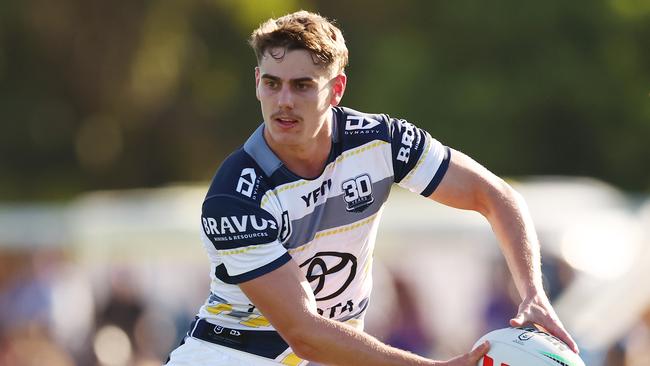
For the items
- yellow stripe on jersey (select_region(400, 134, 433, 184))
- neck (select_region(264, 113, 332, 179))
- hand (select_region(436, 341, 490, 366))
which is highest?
neck (select_region(264, 113, 332, 179))

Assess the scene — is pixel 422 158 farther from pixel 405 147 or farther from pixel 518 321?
pixel 518 321

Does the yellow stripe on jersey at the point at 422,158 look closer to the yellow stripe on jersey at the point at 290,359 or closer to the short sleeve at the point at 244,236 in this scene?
the short sleeve at the point at 244,236

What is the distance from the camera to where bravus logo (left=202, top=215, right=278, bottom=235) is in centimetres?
594

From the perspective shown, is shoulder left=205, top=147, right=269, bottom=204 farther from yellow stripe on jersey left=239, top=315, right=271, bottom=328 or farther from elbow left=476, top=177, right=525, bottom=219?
elbow left=476, top=177, right=525, bottom=219

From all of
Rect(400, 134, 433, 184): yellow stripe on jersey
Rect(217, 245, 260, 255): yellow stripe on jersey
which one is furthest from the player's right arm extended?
Rect(400, 134, 433, 184): yellow stripe on jersey

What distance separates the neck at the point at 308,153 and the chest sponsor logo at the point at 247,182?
0.21 metres

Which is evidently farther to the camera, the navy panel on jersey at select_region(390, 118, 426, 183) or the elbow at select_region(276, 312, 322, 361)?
the navy panel on jersey at select_region(390, 118, 426, 183)

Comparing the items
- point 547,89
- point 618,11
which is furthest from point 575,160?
point 618,11

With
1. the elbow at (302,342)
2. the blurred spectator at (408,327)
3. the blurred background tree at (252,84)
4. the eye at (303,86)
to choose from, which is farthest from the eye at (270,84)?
the blurred background tree at (252,84)

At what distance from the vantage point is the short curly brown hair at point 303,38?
605 cm

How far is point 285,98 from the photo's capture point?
6012 millimetres

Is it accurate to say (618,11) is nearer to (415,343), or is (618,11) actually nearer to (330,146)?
(415,343)

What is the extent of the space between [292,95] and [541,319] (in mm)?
1523

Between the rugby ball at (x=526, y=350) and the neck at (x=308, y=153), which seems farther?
the neck at (x=308, y=153)
